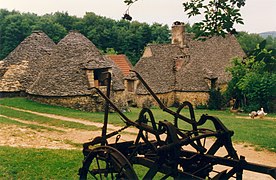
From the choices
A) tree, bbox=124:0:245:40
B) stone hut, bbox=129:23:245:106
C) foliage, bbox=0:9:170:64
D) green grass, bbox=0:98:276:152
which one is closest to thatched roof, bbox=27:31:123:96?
green grass, bbox=0:98:276:152

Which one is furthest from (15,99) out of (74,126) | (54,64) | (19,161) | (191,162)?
(191,162)

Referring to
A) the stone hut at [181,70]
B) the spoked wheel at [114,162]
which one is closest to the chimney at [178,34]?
the stone hut at [181,70]

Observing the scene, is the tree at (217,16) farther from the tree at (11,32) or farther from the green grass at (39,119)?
the tree at (11,32)

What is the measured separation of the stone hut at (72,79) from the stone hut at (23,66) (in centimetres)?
129

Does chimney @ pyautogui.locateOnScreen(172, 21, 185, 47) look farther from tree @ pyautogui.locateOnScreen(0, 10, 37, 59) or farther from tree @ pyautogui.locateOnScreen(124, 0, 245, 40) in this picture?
tree @ pyautogui.locateOnScreen(124, 0, 245, 40)

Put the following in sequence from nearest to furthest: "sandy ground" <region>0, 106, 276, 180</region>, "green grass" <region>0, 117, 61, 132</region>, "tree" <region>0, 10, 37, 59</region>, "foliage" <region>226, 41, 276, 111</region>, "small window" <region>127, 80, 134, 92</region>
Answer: "sandy ground" <region>0, 106, 276, 180</region> < "green grass" <region>0, 117, 61, 132</region> < "foliage" <region>226, 41, 276, 111</region> < "small window" <region>127, 80, 134, 92</region> < "tree" <region>0, 10, 37, 59</region>

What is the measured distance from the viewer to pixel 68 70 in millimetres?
25000

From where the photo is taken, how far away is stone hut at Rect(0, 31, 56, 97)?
25844mm

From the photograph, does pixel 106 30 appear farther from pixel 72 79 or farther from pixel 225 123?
pixel 225 123

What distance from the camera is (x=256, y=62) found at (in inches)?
1346

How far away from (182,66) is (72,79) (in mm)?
18121

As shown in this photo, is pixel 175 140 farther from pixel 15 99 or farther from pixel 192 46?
pixel 192 46

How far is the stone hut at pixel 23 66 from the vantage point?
84.8 feet

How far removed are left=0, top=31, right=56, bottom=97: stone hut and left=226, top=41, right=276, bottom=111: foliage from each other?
17743 millimetres
